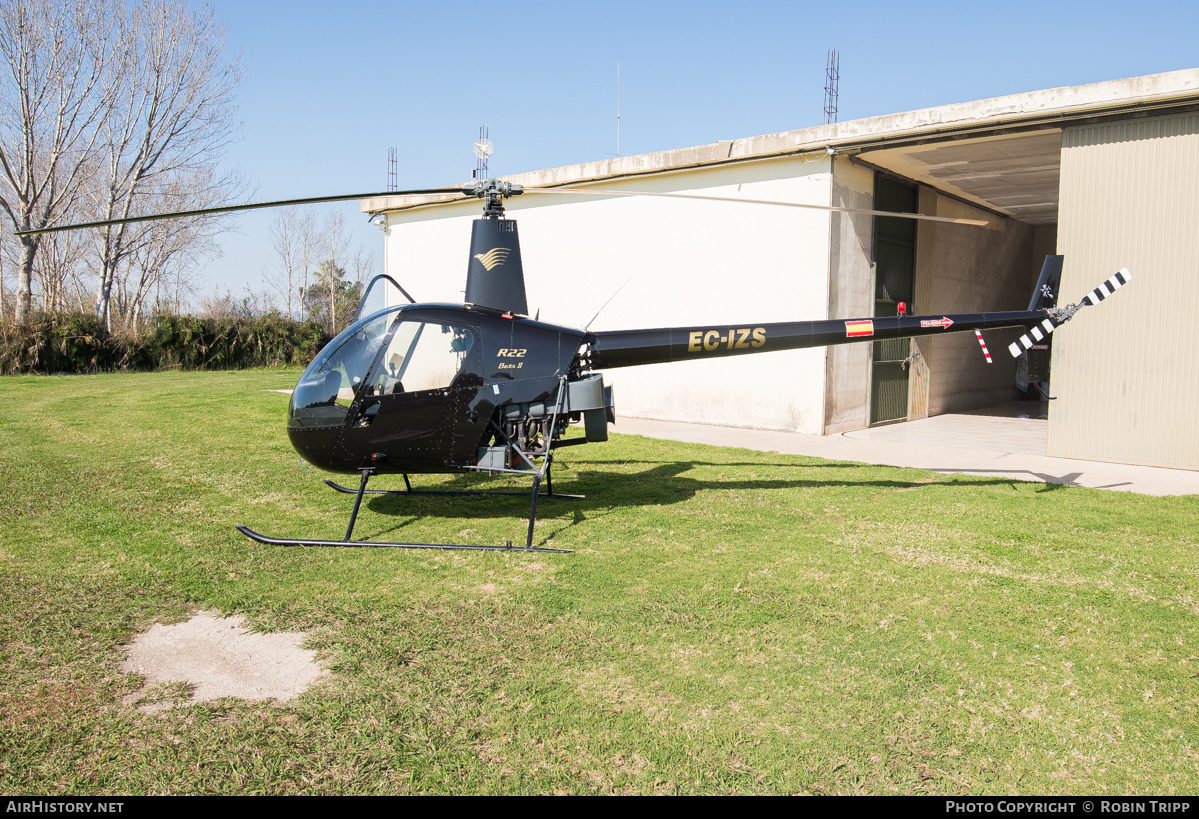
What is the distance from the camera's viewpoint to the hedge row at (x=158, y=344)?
2075cm

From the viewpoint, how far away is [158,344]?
23922 mm

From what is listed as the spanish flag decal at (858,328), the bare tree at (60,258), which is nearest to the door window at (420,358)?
the spanish flag decal at (858,328)

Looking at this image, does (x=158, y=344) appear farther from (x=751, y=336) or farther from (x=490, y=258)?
(x=751, y=336)

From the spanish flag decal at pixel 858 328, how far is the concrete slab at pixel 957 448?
9.30 feet

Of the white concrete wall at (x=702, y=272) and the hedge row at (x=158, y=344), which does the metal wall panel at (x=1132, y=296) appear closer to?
the white concrete wall at (x=702, y=272)

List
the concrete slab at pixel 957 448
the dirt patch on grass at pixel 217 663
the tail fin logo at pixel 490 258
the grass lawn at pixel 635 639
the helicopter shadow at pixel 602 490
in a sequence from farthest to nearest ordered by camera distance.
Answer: the concrete slab at pixel 957 448 → the helicopter shadow at pixel 602 490 → the tail fin logo at pixel 490 258 → the dirt patch on grass at pixel 217 663 → the grass lawn at pixel 635 639

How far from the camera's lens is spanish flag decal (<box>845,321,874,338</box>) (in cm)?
688

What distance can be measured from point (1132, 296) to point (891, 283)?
416cm

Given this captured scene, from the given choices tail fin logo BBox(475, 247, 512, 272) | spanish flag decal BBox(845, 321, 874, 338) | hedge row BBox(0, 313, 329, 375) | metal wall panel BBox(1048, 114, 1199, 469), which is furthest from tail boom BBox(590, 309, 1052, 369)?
hedge row BBox(0, 313, 329, 375)

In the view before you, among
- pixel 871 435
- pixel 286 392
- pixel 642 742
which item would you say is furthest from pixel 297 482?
pixel 286 392

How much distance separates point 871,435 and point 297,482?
8478 mm

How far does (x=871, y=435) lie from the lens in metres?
11.8

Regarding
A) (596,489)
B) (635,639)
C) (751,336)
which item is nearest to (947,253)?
(751,336)
